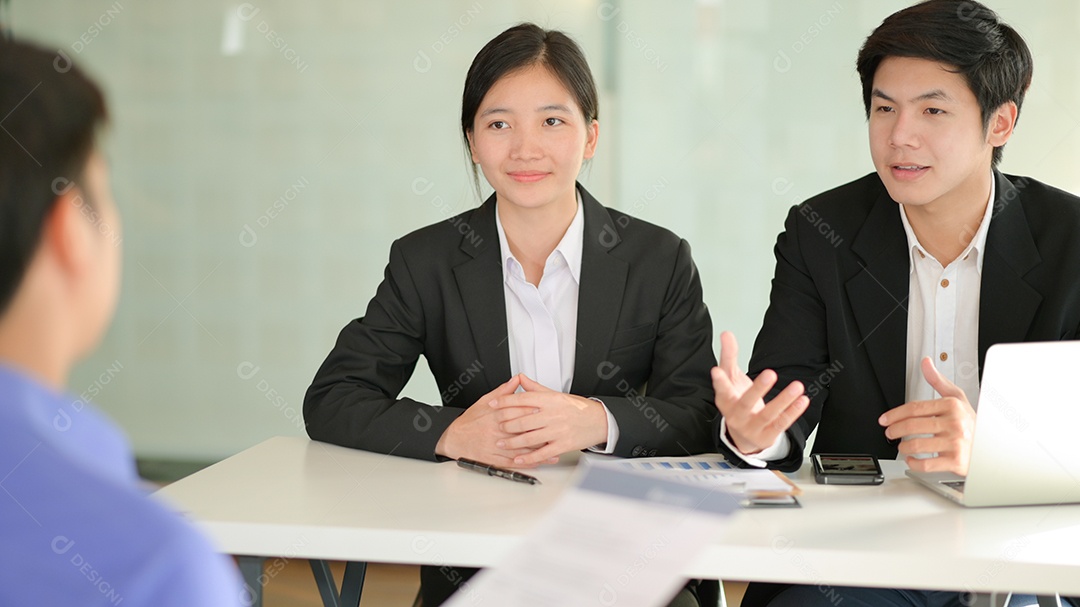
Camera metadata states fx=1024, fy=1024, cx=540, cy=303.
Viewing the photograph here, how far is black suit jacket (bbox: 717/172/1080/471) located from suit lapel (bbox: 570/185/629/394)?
1.00 ft

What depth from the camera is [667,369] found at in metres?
2.04

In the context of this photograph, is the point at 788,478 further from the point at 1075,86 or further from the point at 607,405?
the point at 1075,86

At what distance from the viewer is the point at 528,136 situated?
81.5 inches

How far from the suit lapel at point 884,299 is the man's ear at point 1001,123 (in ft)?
0.76

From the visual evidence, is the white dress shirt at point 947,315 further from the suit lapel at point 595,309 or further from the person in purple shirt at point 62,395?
the person in purple shirt at point 62,395

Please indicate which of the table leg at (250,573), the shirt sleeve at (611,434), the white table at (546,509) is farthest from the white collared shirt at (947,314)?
the table leg at (250,573)

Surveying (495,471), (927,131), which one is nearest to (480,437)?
(495,471)

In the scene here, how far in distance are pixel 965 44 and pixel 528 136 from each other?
0.84m

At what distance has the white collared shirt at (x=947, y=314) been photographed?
198 centimetres

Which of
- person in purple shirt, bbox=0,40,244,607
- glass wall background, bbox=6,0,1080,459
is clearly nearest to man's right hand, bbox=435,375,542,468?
person in purple shirt, bbox=0,40,244,607

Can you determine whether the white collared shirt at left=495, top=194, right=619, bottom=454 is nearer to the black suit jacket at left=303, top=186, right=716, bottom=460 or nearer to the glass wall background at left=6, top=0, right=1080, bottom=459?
the black suit jacket at left=303, top=186, right=716, bottom=460

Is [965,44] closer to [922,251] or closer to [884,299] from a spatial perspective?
[922,251]

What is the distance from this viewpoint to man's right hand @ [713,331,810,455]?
1.55 metres

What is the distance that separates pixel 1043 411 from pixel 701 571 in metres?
0.51
